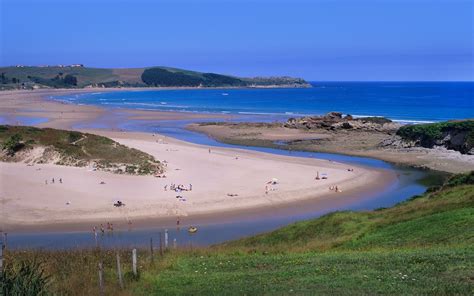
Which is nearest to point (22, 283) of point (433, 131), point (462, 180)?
point (462, 180)

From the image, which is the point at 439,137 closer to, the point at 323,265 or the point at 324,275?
the point at 323,265

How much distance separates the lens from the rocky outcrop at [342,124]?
6701cm

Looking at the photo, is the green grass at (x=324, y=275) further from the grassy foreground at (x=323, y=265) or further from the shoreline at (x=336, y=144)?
the shoreline at (x=336, y=144)

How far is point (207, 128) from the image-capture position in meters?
70.8

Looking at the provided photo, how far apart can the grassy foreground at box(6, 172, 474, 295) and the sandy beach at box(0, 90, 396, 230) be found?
9214 millimetres

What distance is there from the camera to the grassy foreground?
36.4 feet

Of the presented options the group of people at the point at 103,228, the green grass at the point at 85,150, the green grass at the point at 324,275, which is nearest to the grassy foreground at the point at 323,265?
the green grass at the point at 324,275

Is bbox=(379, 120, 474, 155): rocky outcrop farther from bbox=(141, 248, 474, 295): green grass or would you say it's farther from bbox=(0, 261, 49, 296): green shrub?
bbox=(0, 261, 49, 296): green shrub

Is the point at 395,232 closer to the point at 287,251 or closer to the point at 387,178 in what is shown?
the point at 287,251

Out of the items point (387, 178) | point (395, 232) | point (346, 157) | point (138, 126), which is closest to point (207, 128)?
point (138, 126)

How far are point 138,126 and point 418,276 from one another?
63.4 m

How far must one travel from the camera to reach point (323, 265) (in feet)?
42.8

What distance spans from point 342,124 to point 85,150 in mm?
36146

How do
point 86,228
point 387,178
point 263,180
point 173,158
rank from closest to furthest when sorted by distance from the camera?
point 86,228, point 263,180, point 387,178, point 173,158
